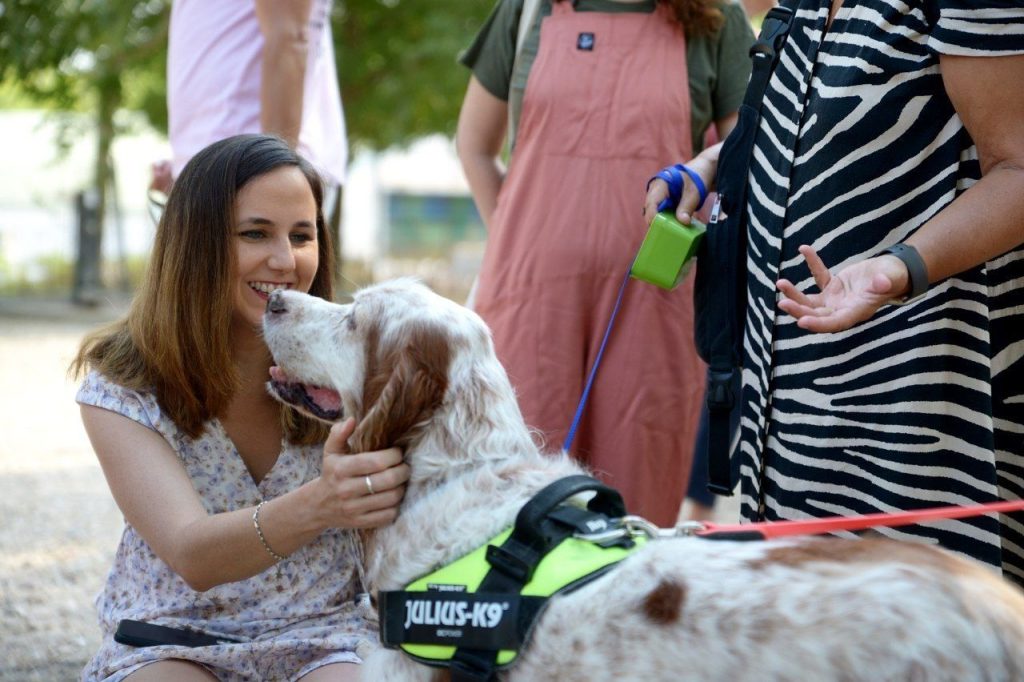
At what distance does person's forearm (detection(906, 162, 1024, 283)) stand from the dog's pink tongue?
52.7 inches

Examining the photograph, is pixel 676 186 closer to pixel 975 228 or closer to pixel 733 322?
pixel 733 322

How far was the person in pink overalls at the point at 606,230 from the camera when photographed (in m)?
3.52

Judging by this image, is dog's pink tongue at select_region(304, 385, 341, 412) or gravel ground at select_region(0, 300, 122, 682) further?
gravel ground at select_region(0, 300, 122, 682)

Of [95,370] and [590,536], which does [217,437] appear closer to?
[95,370]

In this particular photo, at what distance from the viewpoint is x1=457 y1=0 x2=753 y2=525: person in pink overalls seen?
3.52 meters

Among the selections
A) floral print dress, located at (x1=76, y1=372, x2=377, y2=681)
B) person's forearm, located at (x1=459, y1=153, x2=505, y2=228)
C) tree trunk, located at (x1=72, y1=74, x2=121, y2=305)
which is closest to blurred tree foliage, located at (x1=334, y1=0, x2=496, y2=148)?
tree trunk, located at (x1=72, y1=74, x2=121, y2=305)

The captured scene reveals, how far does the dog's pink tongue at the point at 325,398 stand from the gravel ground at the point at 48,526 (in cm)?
99

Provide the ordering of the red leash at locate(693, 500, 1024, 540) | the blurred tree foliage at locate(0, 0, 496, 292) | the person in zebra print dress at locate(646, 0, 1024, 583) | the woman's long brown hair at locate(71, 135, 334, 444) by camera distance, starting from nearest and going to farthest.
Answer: the red leash at locate(693, 500, 1024, 540) → the person in zebra print dress at locate(646, 0, 1024, 583) → the woman's long brown hair at locate(71, 135, 334, 444) → the blurred tree foliage at locate(0, 0, 496, 292)

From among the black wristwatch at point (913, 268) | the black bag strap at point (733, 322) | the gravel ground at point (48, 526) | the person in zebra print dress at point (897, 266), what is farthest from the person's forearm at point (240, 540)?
the black wristwatch at point (913, 268)

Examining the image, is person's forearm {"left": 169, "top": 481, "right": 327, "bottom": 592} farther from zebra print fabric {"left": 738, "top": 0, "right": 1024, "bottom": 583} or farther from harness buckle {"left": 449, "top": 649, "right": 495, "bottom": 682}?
zebra print fabric {"left": 738, "top": 0, "right": 1024, "bottom": 583}

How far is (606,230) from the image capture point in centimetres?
353

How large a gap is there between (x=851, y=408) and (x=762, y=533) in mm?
522

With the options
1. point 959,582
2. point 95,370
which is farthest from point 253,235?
point 959,582

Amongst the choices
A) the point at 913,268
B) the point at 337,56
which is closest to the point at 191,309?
the point at 913,268
